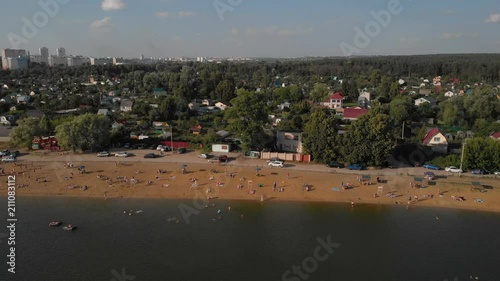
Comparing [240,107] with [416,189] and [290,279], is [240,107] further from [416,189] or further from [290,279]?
[290,279]

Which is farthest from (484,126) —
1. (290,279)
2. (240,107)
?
(290,279)

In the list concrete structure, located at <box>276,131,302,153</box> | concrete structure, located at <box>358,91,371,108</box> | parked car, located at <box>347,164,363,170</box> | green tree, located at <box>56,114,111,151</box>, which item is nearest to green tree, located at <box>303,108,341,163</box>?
parked car, located at <box>347,164,363,170</box>

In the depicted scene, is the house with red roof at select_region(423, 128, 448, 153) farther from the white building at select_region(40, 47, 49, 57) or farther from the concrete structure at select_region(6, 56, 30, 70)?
the white building at select_region(40, 47, 49, 57)

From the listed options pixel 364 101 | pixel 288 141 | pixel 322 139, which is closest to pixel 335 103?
pixel 364 101

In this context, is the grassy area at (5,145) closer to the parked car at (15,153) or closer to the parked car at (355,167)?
the parked car at (15,153)

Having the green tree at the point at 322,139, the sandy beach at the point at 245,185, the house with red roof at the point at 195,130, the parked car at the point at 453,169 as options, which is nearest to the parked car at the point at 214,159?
the sandy beach at the point at 245,185

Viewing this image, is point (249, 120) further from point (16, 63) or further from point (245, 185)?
point (16, 63)
